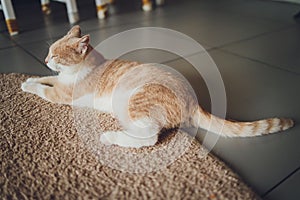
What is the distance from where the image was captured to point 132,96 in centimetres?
88

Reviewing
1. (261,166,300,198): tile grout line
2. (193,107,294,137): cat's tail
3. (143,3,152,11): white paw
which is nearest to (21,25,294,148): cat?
(193,107,294,137): cat's tail

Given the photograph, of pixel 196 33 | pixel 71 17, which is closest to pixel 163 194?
pixel 196 33

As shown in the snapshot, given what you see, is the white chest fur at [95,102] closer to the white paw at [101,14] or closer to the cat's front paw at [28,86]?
the cat's front paw at [28,86]

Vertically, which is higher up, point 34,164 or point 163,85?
point 163,85

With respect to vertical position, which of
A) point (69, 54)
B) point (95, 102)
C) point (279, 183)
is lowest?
point (279, 183)

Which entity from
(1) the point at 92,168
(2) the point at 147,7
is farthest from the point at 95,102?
(2) the point at 147,7

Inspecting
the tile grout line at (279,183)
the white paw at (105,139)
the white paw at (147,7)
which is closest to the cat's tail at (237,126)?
the tile grout line at (279,183)

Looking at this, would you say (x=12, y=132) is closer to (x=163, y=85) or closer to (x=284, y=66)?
(x=163, y=85)

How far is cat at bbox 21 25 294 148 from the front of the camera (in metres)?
0.84

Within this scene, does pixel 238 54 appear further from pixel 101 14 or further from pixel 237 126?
pixel 101 14

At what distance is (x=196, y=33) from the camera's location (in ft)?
6.08

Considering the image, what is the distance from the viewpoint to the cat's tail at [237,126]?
33.1 inches

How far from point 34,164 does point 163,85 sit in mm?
423

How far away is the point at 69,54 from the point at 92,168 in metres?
0.42
